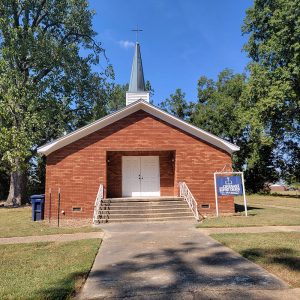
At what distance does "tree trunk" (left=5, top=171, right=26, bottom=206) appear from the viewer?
24.0 metres

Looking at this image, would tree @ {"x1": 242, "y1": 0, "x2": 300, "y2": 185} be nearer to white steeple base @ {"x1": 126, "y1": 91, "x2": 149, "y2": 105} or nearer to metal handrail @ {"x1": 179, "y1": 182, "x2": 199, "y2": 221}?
white steeple base @ {"x1": 126, "y1": 91, "x2": 149, "y2": 105}

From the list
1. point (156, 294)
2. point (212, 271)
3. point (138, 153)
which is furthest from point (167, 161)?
point (156, 294)

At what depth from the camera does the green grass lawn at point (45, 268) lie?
5016mm

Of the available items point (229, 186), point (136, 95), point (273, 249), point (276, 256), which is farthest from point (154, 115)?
point (276, 256)

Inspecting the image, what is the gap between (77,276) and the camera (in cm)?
575

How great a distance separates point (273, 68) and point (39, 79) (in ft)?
68.3

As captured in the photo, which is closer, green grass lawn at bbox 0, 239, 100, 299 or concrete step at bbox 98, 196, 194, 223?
green grass lawn at bbox 0, 239, 100, 299

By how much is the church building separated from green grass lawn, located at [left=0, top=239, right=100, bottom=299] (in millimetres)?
5941

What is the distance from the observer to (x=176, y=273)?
5.88 metres

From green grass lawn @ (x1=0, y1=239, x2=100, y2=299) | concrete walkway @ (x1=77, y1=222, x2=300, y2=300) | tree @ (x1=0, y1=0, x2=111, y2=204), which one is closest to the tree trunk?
tree @ (x1=0, y1=0, x2=111, y2=204)

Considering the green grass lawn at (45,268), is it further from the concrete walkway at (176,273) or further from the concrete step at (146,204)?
the concrete step at (146,204)

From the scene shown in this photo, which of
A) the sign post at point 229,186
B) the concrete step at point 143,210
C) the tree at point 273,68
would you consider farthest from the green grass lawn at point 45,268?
the tree at point 273,68

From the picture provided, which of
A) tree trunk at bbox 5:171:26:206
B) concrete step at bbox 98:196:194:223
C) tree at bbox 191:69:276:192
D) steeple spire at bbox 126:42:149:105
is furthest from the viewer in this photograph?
tree at bbox 191:69:276:192

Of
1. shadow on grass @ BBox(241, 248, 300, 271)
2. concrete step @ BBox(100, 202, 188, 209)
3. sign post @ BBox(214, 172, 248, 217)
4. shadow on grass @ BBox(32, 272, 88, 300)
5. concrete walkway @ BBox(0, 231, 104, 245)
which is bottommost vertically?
shadow on grass @ BBox(32, 272, 88, 300)
